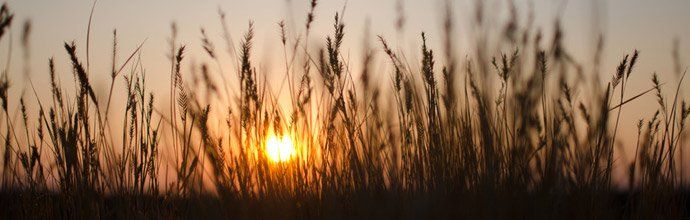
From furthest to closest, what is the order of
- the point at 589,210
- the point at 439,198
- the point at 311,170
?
the point at 311,170, the point at 589,210, the point at 439,198

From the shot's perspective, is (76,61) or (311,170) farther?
(311,170)

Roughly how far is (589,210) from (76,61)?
56.3 inches

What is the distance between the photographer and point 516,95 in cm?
239

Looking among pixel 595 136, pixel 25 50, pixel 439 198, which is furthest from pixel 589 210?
pixel 25 50

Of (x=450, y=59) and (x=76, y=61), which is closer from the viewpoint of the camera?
(x=76, y=61)

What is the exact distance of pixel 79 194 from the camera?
91.8 inches

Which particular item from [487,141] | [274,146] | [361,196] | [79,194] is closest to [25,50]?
[79,194]

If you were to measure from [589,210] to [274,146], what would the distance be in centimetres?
98

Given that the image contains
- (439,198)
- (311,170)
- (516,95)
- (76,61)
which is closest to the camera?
(439,198)

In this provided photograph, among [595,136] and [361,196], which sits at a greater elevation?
[595,136]

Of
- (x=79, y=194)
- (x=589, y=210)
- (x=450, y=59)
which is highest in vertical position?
(x=450, y=59)

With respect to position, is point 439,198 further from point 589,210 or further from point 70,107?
point 70,107

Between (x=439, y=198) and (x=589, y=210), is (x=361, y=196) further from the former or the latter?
(x=589, y=210)

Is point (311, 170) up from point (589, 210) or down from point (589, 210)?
up
